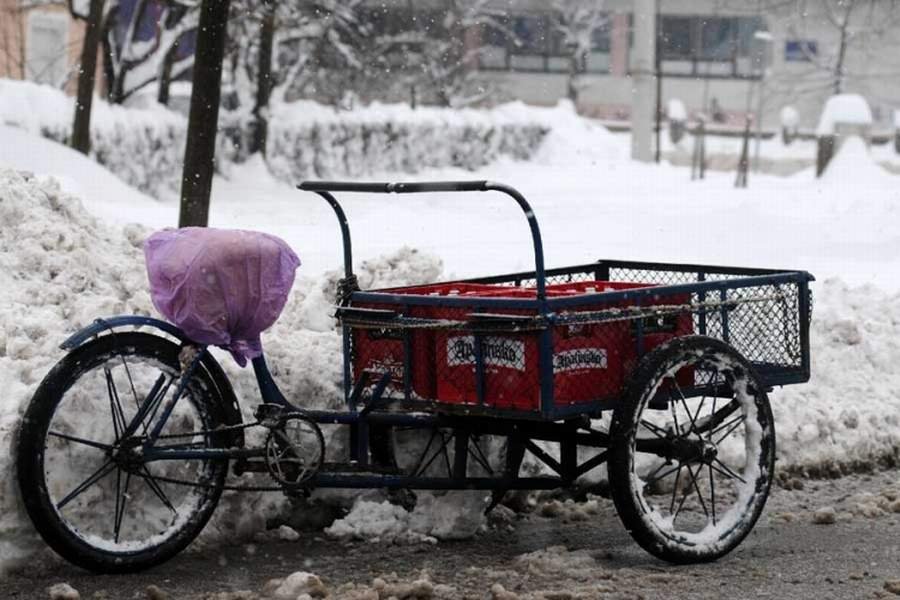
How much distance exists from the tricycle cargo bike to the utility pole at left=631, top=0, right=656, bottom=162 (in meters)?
24.7

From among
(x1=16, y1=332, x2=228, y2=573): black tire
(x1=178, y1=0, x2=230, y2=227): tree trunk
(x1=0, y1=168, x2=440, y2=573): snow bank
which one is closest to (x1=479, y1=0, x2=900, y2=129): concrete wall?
(x1=178, y1=0, x2=230, y2=227): tree trunk

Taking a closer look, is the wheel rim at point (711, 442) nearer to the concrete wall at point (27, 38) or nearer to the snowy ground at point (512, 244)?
the snowy ground at point (512, 244)

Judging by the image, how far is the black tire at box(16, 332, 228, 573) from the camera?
19.5 feet

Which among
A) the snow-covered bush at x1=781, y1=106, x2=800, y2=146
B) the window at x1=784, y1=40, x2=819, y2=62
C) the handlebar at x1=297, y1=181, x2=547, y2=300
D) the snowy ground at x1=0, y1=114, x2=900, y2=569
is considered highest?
the handlebar at x1=297, y1=181, x2=547, y2=300

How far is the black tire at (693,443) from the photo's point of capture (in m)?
6.20

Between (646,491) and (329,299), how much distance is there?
161 centimetres

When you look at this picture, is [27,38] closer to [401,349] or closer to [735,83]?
[735,83]

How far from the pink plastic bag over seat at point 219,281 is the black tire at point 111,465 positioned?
0.50ft

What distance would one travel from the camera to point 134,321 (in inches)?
242

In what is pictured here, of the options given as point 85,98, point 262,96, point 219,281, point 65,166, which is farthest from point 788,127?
point 219,281

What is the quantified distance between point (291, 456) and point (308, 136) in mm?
23593

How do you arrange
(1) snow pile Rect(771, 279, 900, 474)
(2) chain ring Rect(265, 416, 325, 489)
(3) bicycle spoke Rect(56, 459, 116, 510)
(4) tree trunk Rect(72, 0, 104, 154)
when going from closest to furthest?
(3) bicycle spoke Rect(56, 459, 116, 510), (2) chain ring Rect(265, 416, 325, 489), (1) snow pile Rect(771, 279, 900, 474), (4) tree trunk Rect(72, 0, 104, 154)

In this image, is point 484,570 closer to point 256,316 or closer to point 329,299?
point 256,316

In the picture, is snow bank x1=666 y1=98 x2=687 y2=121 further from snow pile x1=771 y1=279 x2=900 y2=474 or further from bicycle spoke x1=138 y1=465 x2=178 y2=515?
bicycle spoke x1=138 y1=465 x2=178 y2=515
